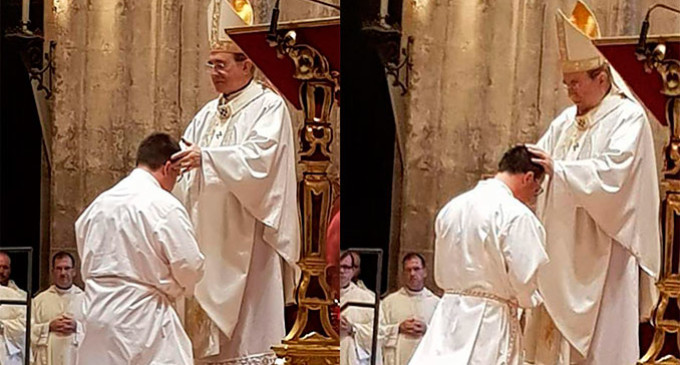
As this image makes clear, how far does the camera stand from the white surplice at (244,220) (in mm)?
1421

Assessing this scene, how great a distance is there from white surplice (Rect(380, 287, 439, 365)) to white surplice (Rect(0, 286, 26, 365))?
0.53 meters

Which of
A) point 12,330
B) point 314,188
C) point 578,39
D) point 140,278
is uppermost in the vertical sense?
point 578,39

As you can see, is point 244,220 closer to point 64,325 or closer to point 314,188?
point 314,188

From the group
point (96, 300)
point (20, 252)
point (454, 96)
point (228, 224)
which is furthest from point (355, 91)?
point (20, 252)

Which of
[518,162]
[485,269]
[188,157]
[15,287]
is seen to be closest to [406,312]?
[485,269]

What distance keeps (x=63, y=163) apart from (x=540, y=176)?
622 millimetres

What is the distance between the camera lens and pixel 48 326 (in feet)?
4.96

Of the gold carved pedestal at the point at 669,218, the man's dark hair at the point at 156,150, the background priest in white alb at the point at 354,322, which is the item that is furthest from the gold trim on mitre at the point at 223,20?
the gold carved pedestal at the point at 669,218

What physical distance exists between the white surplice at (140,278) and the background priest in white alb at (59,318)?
5 cm

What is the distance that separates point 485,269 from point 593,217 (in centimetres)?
18

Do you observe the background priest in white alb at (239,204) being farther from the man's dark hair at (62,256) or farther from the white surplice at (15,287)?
the white surplice at (15,287)

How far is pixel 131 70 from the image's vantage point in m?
1.45

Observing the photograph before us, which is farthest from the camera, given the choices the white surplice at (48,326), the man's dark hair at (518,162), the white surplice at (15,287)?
the white surplice at (15,287)

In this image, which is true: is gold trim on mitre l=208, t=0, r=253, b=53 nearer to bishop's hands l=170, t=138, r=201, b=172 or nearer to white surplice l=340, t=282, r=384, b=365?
bishop's hands l=170, t=138, r=201, b=172
